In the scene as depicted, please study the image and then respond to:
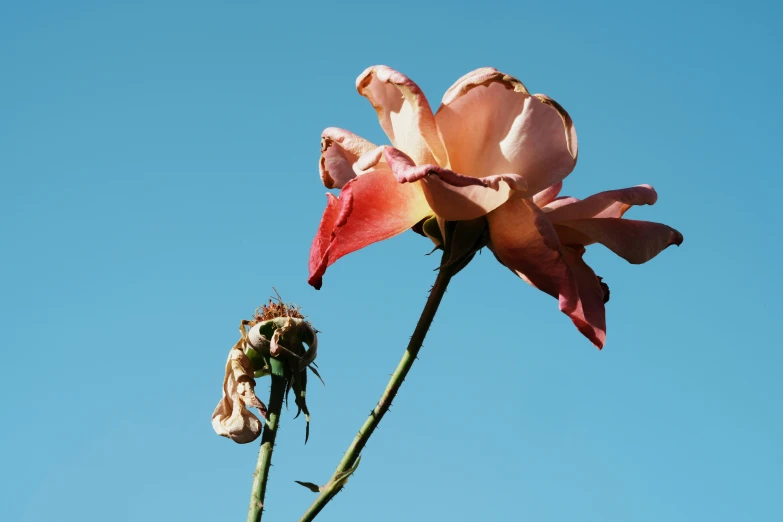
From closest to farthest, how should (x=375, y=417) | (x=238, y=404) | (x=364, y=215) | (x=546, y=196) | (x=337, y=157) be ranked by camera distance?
(x=375, y=417) < (x=364, y=215) < (x=546, y=196) < (x=337, y=157) < (x=238, y=404)

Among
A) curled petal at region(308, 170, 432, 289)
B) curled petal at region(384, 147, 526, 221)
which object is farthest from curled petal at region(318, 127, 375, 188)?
curled petal at region(384, 147, 526, 221)

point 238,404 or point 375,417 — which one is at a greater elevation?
point 238,404

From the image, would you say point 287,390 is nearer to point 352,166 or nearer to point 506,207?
point 352,166

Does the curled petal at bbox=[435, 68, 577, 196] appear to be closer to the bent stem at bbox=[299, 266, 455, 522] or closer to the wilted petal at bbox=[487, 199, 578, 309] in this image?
the wilted petal at bbox=[487, 199, 578, 309]

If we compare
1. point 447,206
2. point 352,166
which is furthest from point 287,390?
point 447,206

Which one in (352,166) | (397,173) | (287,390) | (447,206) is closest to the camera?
(397,173)

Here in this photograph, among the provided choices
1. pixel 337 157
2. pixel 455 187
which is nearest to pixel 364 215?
pixel 455 187

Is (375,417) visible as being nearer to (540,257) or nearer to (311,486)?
(311,486)
